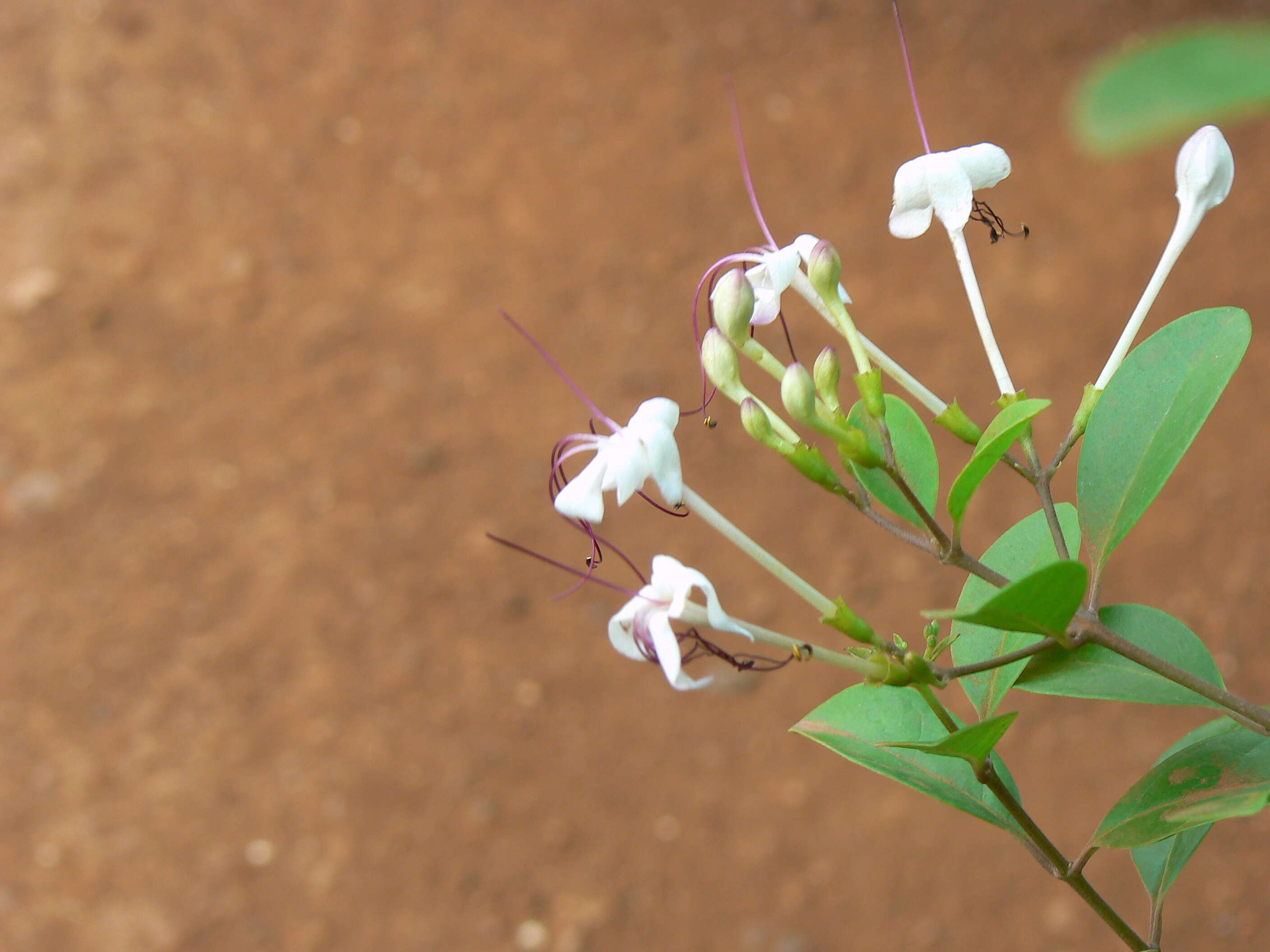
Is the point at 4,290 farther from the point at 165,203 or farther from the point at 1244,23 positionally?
the point at 1244,23

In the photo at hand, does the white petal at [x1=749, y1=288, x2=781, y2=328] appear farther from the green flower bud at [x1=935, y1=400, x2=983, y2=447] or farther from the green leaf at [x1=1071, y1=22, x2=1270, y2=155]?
the green leaf at [x1=1071, y1=22, x2=1270, y2=155]

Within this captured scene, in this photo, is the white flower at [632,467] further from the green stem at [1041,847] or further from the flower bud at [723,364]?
the green stem at [1041,847]

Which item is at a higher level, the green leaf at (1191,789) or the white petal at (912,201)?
the white petal at (912,201)

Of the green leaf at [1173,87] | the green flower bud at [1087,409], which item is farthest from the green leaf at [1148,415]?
the green leaf at [1173,87]

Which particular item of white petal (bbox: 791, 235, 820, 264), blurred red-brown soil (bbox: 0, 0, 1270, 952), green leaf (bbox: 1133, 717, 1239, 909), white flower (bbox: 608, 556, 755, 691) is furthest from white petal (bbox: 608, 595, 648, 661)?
blurred red-brown soil (bbox: 0, 0, 1270, 952)

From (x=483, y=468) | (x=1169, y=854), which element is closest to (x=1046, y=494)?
(x=1169, y=854)

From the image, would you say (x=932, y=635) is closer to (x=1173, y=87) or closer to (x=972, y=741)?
(x=972, y=741)
